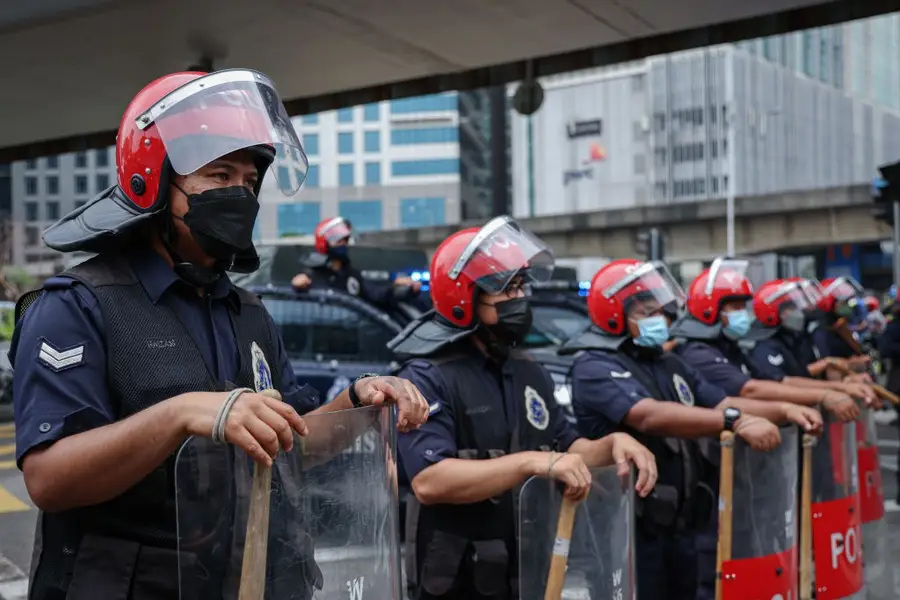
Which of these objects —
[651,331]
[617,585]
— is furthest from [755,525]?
[617,585]

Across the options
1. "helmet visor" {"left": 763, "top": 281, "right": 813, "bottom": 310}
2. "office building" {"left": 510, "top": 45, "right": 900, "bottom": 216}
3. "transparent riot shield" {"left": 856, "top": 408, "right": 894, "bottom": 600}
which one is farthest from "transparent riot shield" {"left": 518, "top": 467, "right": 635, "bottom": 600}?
"office building" {"left": 510, "top": 45, "right": 900, "bottom": 216}

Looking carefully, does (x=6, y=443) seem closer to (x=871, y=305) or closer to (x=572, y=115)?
(x=871, y=305)

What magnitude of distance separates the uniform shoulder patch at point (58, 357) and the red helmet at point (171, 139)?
0.25m

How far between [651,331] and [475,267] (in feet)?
4.29

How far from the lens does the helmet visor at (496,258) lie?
149 inches

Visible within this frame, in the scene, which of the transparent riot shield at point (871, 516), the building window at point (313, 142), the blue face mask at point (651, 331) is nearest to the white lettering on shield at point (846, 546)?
the transparent riot shield at point (871, 516)

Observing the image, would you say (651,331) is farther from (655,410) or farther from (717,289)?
(717,289)

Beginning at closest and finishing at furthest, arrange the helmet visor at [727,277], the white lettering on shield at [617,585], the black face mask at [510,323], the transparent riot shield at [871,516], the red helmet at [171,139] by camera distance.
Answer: the red helmet at [171,139] → the white lettering on shield at [617,585] → the black face mask at [510,323] → the transparent riot shield at [871,516] → the helmet visor at [727,277]

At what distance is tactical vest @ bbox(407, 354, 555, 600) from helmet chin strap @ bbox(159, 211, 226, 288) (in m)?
1.29

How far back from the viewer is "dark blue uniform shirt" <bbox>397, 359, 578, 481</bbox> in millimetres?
3250

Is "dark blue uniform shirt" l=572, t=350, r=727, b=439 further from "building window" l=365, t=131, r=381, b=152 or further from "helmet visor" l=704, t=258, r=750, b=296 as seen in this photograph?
"building window" l=365, t=131, r=381, b=152

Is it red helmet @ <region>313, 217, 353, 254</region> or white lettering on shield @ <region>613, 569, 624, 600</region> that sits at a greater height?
red helmet @ <region>313, 217, 353, 254</region>

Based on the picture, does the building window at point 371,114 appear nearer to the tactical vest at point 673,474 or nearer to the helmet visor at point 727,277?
the helmet visor at point 727,277

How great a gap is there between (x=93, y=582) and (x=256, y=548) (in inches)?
14.3
